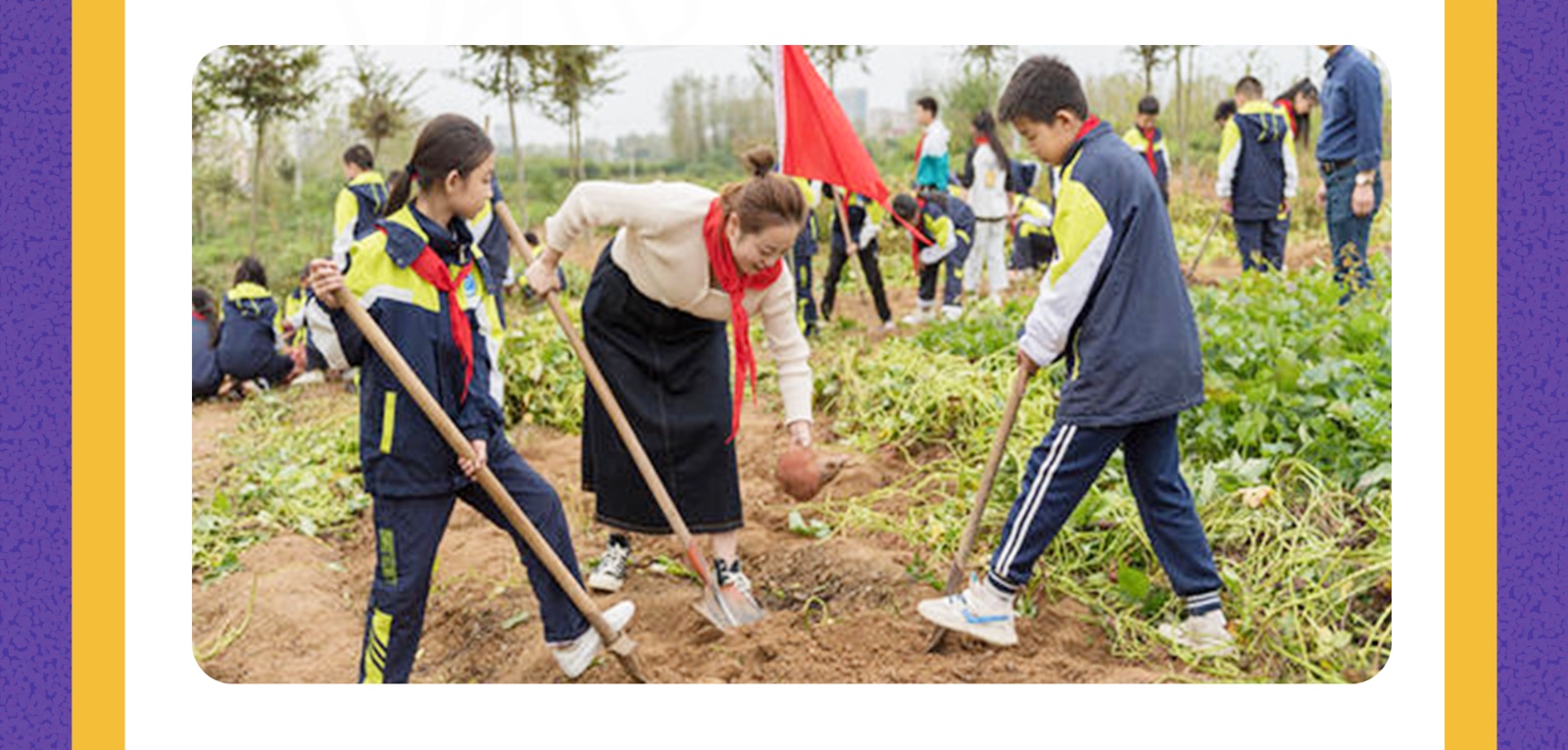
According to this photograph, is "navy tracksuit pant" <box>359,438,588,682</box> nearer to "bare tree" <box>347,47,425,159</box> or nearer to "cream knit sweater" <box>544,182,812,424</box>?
"cream knit sweater" <box>544,182,812,424</box>

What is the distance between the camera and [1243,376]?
14.1 feet

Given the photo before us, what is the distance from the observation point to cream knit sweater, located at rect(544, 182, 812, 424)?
3326 mm

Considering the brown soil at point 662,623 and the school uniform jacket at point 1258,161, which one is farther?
the school uniform jacket at point 1258,161

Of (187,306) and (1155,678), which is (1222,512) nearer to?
(1155,678)

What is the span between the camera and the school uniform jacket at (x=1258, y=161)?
23.5 ft

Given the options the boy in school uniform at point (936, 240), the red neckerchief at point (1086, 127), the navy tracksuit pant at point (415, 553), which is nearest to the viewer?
the navy tracksuit pant at point (415, 553)

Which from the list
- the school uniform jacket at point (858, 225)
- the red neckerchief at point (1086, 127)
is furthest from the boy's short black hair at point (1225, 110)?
the red neckerchief at point (1086, 127)

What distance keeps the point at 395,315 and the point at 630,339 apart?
0.92 meters

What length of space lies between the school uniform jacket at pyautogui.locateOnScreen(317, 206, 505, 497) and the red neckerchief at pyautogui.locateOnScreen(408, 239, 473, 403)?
0.01m

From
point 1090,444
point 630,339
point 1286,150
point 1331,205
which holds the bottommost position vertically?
point 1090,444

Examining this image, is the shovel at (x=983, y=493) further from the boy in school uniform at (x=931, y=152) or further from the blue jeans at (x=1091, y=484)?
the boy in school uniform at (x=931, y=152)

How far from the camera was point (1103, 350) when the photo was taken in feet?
9.62

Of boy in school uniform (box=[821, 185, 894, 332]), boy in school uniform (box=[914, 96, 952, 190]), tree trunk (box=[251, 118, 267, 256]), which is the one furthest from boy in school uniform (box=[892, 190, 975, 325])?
tree trunk (box=[251, 118, 267, 256])

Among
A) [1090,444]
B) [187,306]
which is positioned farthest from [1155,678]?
[187,306]
